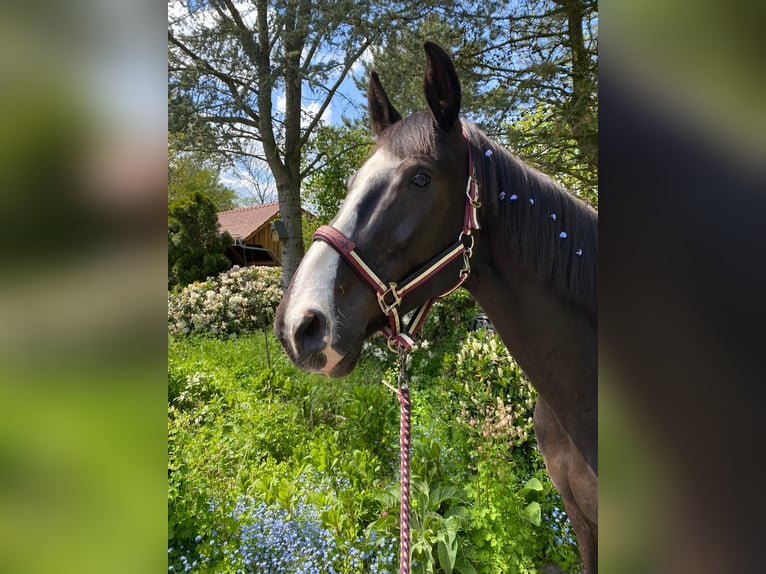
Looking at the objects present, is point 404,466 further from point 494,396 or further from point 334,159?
point 334,159

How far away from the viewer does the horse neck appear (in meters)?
1.34

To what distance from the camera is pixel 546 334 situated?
52.8 inches

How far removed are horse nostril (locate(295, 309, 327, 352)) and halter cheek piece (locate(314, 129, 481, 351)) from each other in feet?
0.61

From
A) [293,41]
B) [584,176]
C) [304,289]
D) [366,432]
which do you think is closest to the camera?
[304,289]

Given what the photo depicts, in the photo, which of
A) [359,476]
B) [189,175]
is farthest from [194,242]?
[359,476]

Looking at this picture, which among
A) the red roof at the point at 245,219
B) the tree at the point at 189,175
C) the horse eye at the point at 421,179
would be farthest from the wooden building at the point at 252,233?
the horse eye at the point at 421,179

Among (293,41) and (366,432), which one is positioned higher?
(293,41)

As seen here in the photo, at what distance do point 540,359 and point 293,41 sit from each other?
15.6 ft

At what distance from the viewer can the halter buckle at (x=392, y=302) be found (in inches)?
49.7

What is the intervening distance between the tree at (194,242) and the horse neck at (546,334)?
8.92 metres
